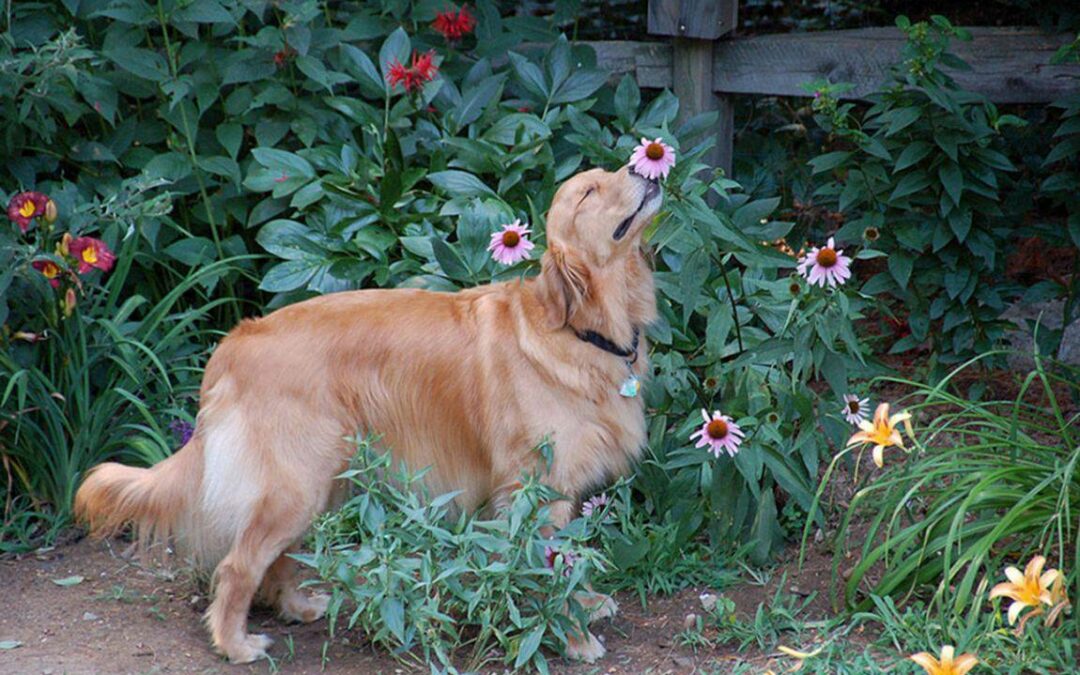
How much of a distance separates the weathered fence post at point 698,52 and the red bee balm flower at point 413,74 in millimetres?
1088

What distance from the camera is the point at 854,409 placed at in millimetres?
4125

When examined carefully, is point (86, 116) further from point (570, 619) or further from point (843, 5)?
point (843, 5)

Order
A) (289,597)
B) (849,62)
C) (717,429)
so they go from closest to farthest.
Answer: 1. (717,429)
2. (289,597)
3. (849,62)

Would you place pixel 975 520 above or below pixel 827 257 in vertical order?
below

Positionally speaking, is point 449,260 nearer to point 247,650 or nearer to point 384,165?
point 384,165

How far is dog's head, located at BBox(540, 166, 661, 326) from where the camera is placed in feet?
13.0

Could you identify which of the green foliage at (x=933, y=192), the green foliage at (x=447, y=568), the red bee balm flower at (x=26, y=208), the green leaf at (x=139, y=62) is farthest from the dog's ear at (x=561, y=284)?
the green leaf at (x=139, y=62)

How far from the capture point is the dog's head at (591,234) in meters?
3.95

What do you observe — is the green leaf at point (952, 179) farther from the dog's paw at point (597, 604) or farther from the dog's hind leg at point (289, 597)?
the dog's hind leg at point (289, 597)

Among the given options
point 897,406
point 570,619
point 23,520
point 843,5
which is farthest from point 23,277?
point 843,5

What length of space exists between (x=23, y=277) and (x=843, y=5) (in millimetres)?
4628

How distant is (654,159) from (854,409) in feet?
3.51

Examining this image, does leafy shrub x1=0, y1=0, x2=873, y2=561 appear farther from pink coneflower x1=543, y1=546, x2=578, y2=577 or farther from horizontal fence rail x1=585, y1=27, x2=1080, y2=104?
pink coneflower x1=543, y1=546, x2=578, y2=577

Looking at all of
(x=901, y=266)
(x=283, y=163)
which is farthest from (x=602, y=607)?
(x=283, y=163)
